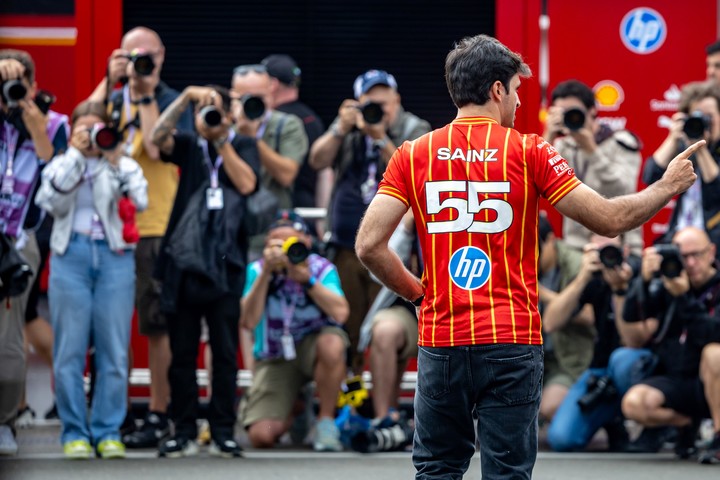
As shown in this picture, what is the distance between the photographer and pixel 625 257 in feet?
26.9

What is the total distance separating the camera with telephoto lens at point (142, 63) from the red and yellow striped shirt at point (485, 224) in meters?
3.94

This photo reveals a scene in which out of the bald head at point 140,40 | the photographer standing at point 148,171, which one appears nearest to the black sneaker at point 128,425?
the photographer standing at point 148,171

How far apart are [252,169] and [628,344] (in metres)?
2.40

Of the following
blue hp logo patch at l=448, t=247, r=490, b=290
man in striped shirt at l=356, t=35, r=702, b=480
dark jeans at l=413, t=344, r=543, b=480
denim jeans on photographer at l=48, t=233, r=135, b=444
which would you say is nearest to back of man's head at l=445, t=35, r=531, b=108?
man in striped shirt at l=356, t=35, r=702, b=480

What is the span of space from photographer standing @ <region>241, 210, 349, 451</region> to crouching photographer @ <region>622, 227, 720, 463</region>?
5.44ft

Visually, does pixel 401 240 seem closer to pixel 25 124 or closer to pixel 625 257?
pixel 625 257

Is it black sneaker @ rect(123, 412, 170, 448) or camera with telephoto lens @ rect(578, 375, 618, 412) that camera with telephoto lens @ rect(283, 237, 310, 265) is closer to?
black sneaker @ rect(123, 412, 170, 448)

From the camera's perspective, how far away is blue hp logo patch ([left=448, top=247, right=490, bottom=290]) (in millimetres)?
4410

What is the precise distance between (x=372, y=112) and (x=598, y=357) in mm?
1993

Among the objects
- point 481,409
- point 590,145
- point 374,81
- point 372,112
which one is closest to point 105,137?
point 372,112

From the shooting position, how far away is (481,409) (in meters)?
4.41

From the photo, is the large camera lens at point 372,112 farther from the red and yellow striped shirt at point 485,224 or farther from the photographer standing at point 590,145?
the red and yellow striped shirt at point 485,224

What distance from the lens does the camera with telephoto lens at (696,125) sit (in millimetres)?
8156

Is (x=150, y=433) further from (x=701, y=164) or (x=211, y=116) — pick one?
(x=701, y=164)
